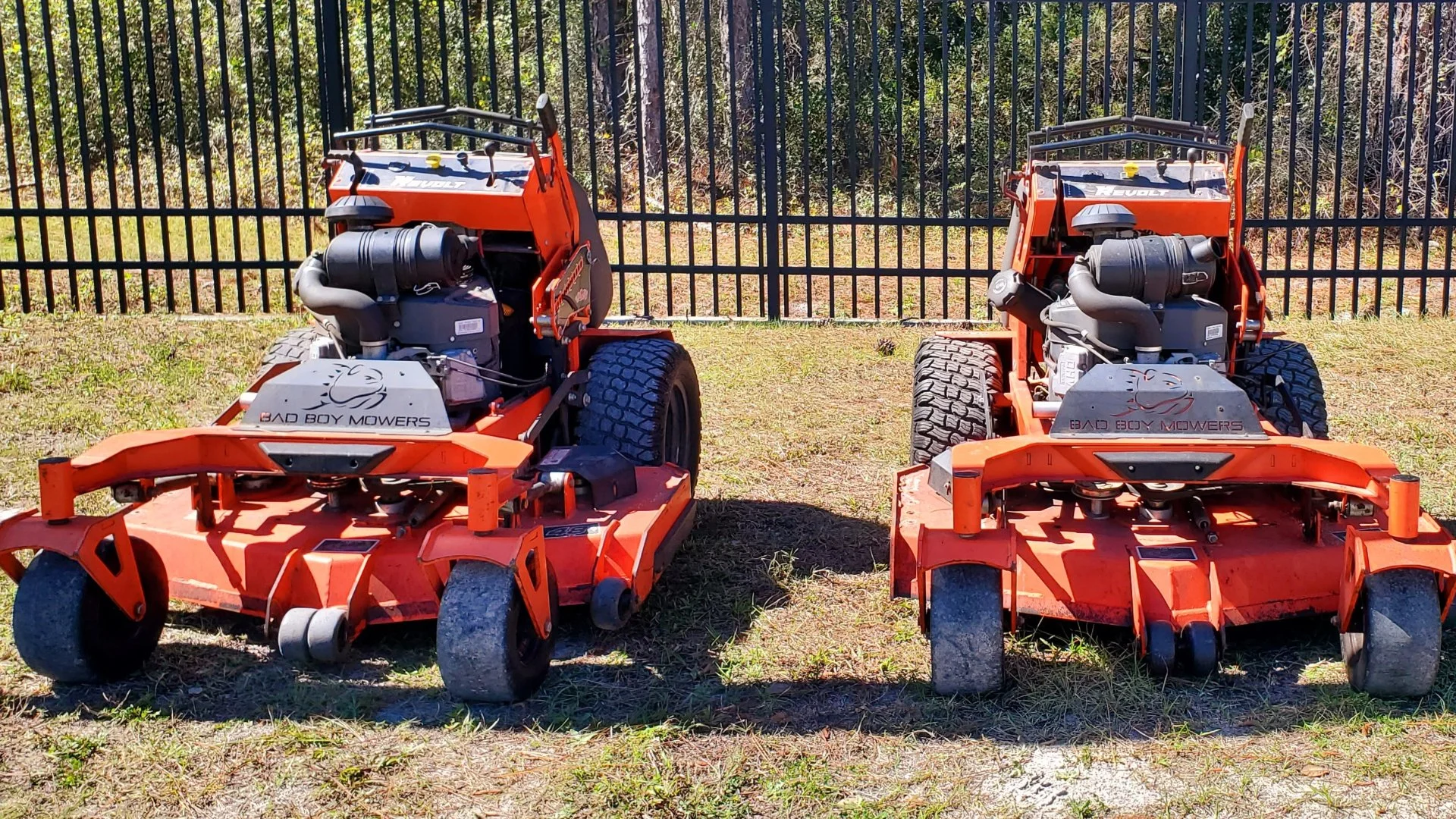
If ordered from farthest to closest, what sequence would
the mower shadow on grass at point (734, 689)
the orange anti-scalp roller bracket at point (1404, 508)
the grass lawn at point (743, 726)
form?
the mower shadow on grass at point (734, 689) → the orange anti-scalp roller bracket at point (1404, 508) → the grass lawn at point (743, 726)

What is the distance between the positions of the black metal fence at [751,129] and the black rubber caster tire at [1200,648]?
20.2 ft

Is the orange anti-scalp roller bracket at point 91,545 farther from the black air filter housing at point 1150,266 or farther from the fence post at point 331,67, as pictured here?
the fence post at point 331,67

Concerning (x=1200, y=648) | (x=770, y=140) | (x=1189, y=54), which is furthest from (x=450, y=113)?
(x=1189, y=54)

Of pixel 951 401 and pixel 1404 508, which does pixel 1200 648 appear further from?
pixel 951 401

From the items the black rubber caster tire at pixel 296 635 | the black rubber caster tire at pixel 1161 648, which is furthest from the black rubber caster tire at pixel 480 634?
the black rubber caster tire at pixel 1161 648

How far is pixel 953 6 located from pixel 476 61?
7019mm

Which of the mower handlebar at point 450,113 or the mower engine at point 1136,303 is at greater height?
the mower handlebar at point 450,113

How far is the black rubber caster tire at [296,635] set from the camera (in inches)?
186

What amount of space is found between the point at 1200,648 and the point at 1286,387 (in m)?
1.96

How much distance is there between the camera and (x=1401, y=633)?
14.5ft

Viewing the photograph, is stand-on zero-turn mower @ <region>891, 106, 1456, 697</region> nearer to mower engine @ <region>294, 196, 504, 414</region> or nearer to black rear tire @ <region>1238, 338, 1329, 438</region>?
black rear tire @ <region>1238, 338, 1329, 438</region>

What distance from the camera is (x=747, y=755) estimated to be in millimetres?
4309

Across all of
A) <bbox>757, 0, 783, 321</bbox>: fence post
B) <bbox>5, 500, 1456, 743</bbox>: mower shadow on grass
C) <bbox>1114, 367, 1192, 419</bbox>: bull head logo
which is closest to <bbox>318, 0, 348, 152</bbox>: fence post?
<bbox>757, 0, 783, 321</bbox>: fence post

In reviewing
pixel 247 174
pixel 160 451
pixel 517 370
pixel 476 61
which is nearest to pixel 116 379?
pixel 517 370
